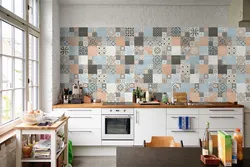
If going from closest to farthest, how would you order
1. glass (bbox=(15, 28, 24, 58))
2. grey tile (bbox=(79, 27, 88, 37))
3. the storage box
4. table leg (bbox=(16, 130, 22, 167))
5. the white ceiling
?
the storage box → table leg (bbox=(16, 130, 22, 167)) → glass (bbox=(15, 28, 24, 58)) → the white ceiling → grey tile (bbox=(79, 27, 88, 37))

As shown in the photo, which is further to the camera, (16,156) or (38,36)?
(38,36)

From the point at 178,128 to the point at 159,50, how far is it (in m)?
1.55

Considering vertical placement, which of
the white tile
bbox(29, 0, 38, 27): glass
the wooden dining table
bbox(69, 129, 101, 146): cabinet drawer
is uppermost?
bbox(29, 0, 38, 27): glass

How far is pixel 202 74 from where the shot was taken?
514 cm

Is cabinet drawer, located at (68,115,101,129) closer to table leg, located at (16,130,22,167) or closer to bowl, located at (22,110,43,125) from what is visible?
bowl, located at (22,110,43,125)

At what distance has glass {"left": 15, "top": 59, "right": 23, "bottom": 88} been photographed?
3.53m

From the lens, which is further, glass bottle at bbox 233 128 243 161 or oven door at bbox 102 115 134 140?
oven door at bbox 102 115 134 140

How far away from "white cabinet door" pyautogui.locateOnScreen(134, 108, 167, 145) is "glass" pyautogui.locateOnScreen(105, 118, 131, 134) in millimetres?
191

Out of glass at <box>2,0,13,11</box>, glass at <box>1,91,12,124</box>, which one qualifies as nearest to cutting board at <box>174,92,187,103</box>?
glass at <box>1,91,12,124</box>

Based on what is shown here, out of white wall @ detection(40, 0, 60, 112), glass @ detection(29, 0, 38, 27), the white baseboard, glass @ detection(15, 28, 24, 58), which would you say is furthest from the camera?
the white baseboard

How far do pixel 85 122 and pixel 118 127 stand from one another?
58 centimetres

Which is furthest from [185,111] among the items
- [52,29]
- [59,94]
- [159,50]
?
[52,29]

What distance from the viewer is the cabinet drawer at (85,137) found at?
4.57 meters

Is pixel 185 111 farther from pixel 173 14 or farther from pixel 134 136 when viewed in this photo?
pixel 173 14
